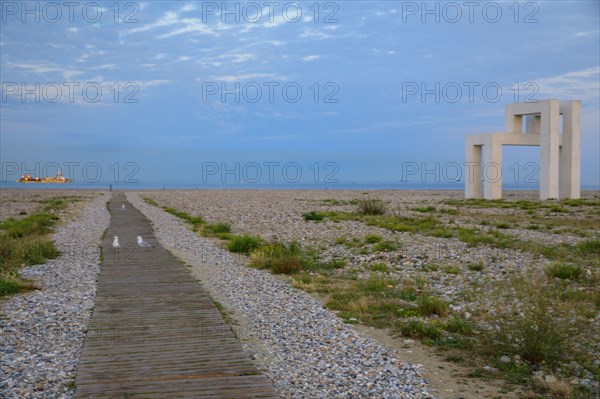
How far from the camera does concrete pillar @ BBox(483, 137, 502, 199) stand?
4741cm

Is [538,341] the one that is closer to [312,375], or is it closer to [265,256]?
[312,375]

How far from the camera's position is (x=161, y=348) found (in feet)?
23.0

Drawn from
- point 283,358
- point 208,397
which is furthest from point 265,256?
point 208,397

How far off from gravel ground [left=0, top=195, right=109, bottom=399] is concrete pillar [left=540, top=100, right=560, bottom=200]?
137ft

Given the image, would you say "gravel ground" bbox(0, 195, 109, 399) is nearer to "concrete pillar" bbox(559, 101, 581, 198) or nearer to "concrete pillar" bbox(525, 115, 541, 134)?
"concrete pillar" bbox(525, 115, 541, 134)

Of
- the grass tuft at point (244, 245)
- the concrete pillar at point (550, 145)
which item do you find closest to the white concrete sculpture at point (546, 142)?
the concrete pillar at point (550, 145)

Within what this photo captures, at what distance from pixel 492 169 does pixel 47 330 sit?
45.9 metres

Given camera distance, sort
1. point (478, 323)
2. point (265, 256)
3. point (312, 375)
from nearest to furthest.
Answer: point (312, 375), point (478, 323), point (265, 256)

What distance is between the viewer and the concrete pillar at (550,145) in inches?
1812

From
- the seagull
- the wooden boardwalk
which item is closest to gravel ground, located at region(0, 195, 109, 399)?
the wooden boardwalk

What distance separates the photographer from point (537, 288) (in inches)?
317

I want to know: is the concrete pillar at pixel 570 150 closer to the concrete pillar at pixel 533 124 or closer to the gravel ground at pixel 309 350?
the concrete pillar at pixel 533 124

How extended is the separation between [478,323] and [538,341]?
1.91 meters

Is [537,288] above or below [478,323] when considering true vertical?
above
